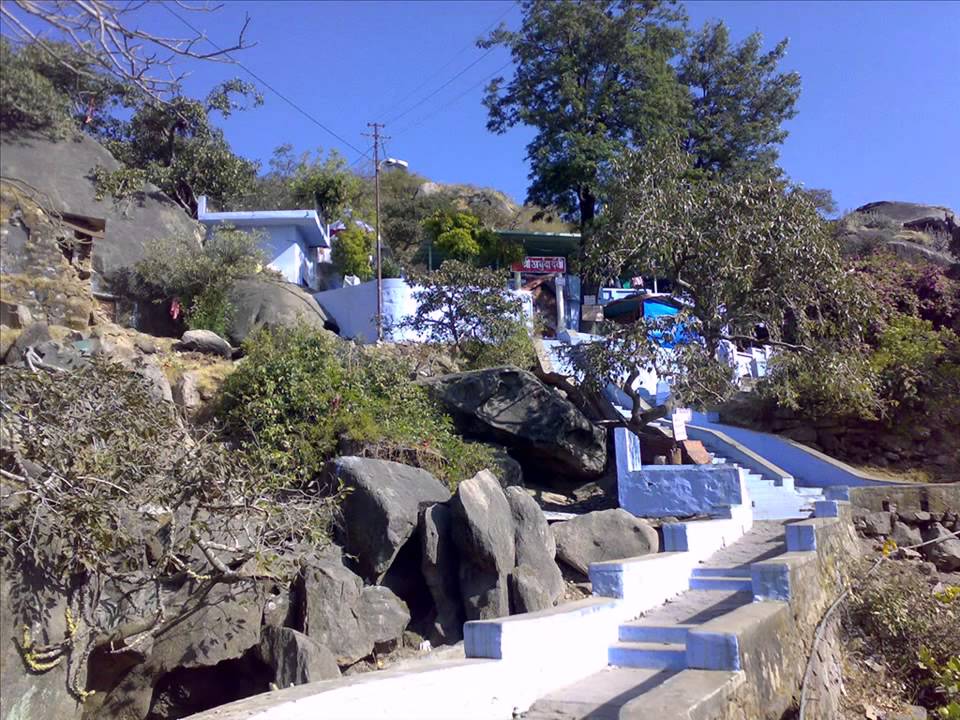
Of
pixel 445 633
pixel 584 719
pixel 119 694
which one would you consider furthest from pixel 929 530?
pixel 119 694

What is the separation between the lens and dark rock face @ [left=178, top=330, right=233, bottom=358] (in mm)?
17344

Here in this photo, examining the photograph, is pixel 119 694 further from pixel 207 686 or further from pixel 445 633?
pixel 445 633

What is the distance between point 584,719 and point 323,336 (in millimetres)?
10032

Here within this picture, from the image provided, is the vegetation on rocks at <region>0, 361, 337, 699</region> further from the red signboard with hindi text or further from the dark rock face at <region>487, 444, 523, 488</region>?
the red signboard with hindi text

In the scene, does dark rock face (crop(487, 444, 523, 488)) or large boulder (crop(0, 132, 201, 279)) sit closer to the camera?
dark rock face (crop(487, 444, 523, 488))

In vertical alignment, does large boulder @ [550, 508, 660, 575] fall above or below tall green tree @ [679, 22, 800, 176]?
below

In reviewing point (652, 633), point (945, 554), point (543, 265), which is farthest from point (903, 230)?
point (652, 633)

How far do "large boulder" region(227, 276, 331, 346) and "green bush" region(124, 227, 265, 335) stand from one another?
203 mm

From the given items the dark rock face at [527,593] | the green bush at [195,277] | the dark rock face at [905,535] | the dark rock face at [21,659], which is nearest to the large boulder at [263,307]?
the green bush at [195,277]

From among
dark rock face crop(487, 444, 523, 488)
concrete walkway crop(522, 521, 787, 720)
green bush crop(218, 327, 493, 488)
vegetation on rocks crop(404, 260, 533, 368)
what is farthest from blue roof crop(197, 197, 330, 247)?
concrete walkway crop(522, 521, 787, 720)

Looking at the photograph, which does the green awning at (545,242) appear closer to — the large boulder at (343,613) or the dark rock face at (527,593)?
the dark rock face at (527,593)

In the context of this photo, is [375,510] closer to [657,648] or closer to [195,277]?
[657,648]

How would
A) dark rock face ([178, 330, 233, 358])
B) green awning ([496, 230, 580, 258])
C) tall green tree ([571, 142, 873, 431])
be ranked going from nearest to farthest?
1. tall green tree ([571, 142, 873, 431])
2. dark rock face ([178, 330, 233, 358])
3. green awning ([496, 230, 580, 258])

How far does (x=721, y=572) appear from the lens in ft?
31.1
